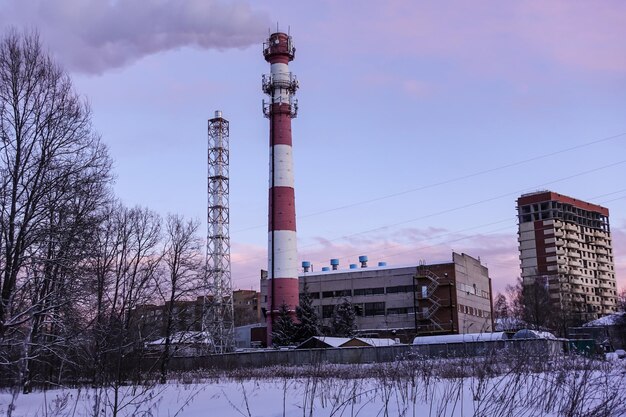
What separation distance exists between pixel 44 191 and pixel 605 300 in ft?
429

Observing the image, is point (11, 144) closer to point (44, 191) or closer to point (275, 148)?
point (44, 191)

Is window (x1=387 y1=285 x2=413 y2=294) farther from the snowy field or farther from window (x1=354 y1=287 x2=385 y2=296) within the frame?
the snowy field

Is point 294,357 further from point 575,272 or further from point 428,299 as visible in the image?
point 575,272

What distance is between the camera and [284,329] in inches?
1967

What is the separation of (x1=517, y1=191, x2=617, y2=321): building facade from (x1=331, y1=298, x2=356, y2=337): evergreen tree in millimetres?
61982

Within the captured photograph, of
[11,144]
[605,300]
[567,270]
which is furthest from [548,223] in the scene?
[11,144]

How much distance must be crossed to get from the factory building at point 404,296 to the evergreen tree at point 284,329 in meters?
13.8

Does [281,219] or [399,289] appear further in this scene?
[399,289]

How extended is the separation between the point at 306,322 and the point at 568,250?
3399 inches

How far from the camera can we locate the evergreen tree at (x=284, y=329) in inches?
1956

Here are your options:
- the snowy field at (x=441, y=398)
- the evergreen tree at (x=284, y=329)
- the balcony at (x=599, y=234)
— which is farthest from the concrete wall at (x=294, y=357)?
the balcony at (x=599, y=234)

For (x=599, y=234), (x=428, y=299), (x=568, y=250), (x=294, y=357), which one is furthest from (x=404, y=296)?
(x=599, y=234)

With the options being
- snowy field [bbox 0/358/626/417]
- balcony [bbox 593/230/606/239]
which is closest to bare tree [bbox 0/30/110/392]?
snowy field [bbox 0/358/626/417]

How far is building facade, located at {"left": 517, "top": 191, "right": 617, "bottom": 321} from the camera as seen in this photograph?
115250mm
